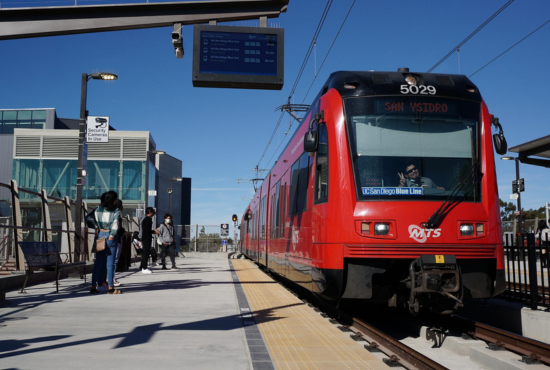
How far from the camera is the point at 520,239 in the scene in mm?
9086

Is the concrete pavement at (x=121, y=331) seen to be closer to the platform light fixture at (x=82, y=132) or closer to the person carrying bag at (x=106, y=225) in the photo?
the person carrying bag at (x=106, y=225)

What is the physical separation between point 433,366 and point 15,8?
7.74 metres

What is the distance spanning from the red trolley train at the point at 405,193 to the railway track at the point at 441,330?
444mm

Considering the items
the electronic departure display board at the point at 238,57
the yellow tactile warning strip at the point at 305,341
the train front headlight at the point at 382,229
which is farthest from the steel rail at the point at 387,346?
the electronic departure display board at the point at 238,57

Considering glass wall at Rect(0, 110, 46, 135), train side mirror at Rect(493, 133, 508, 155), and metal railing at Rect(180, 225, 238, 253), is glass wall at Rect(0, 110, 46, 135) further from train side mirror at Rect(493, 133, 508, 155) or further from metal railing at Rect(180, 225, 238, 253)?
train side mirror at Rect(493, 133, 508, 155)

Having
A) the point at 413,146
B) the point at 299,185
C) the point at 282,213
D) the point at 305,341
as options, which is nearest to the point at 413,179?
the point at 413,146

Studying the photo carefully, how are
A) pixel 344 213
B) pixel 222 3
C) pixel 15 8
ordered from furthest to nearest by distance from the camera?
pixel 222 3 < pixel 15 8 < pixel 344 213

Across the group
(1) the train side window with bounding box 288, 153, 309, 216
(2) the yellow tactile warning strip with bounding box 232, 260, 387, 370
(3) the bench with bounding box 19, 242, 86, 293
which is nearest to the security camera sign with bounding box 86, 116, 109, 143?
(3) the bench with bounding box 19, 242, 86, 293

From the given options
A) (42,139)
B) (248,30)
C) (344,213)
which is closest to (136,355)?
(344,213)

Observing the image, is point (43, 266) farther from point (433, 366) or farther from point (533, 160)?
point (533, 160)

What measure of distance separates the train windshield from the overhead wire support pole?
3.53 metres

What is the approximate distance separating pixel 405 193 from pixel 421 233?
529mm

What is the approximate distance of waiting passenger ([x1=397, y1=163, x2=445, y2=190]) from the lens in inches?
286

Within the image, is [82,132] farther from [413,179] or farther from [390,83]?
[413,179]
